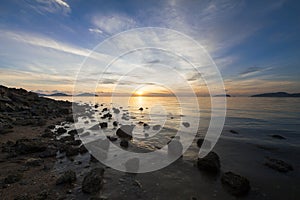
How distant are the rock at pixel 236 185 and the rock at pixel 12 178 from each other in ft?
31.4

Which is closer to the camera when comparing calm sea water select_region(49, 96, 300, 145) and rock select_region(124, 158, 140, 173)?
rock select_region(124, 158, 140, 173)

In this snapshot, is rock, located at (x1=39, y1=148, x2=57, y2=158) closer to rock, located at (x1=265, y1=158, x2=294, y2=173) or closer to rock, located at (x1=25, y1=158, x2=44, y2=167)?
rock, located at (x1=25, y1=158, x2=44, y2=167)

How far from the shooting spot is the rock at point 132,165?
9466 mm

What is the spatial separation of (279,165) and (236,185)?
497 centimetres

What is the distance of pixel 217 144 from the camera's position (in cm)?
1493

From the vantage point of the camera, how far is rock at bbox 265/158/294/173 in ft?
31.6

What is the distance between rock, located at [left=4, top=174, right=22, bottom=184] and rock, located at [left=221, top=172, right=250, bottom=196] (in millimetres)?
9573

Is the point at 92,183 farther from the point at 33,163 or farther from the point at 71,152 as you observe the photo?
the point at 71,152

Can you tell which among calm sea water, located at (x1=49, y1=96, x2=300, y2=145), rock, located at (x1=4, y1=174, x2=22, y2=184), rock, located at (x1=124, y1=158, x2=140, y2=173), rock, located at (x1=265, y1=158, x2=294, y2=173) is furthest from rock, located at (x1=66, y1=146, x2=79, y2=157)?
rock, located at (x1=265, y1=158, x2=294, y2=173)

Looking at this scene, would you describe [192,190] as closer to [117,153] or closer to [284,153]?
[117,153]

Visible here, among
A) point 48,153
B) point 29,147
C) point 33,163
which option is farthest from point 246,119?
point 29,147

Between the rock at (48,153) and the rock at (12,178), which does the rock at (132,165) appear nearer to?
the rock at (48,153)

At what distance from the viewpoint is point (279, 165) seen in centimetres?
1008

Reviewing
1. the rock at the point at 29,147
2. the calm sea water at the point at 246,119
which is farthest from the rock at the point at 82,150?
the calm sea water at the point at 246,119
